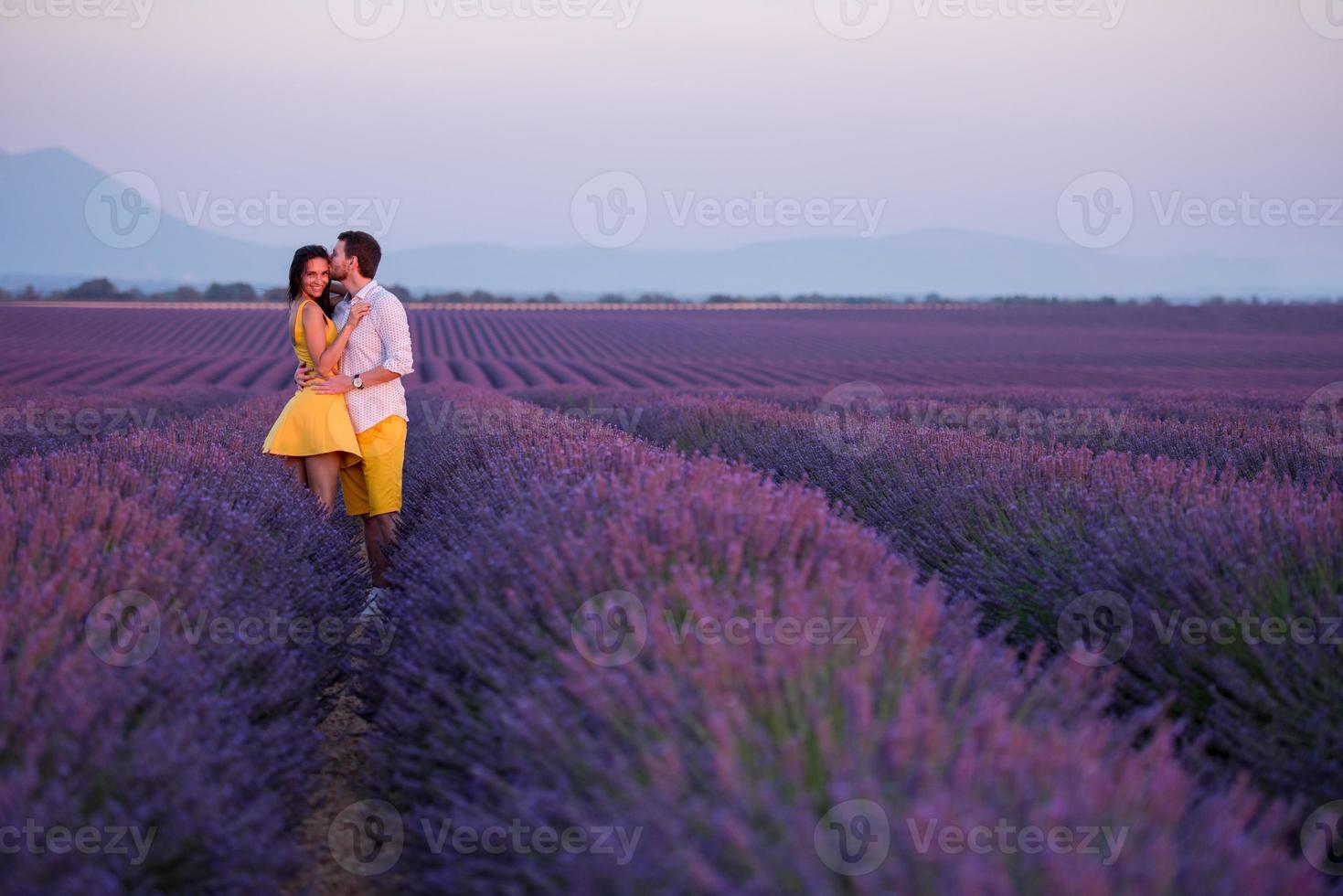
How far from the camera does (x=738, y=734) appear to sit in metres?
1.80

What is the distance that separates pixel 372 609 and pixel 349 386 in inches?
43.4

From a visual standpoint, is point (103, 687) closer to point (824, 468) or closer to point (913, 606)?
point (913, 606)

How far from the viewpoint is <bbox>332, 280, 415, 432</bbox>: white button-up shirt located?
4.59 metres

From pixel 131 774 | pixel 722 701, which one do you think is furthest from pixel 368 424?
pixel 722 701

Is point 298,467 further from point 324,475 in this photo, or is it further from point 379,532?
point 379,532

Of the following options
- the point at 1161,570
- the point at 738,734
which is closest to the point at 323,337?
the point at 738,734

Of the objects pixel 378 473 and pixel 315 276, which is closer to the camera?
pixel 315 276

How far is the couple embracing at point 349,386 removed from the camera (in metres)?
4.54

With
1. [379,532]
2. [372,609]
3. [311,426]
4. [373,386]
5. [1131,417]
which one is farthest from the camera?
[1131,417]

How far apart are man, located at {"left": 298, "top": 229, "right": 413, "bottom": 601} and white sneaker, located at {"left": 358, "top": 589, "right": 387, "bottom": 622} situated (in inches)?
9.3

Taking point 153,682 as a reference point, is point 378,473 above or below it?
above

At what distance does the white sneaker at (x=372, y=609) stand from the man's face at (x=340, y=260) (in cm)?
148

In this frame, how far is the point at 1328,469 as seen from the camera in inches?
184

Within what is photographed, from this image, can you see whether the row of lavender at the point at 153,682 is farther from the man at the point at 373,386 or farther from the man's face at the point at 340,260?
the man's face at the point at 340,260
